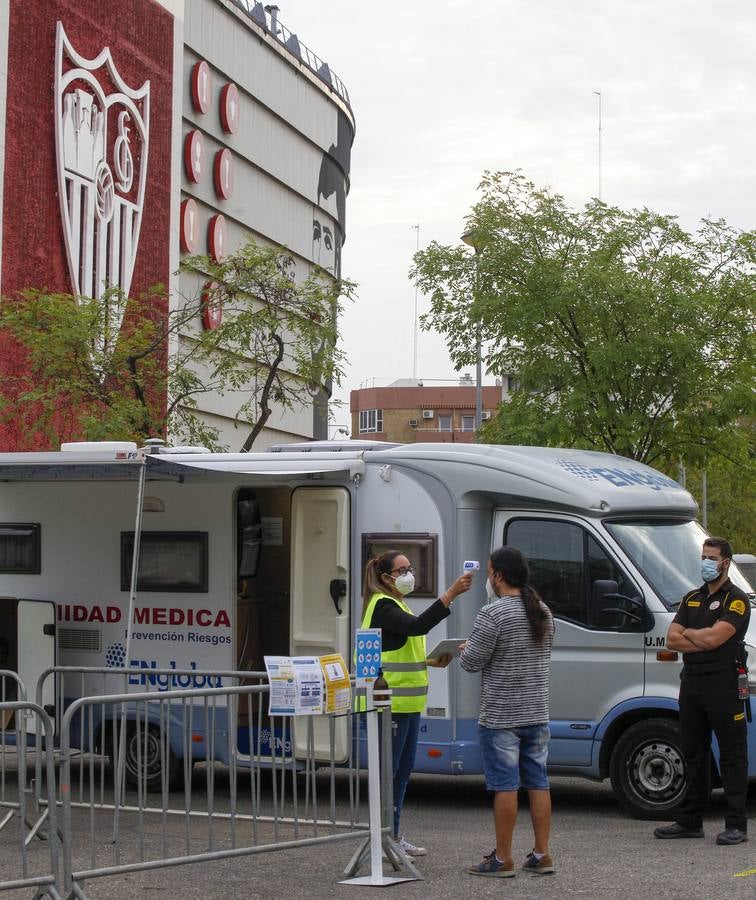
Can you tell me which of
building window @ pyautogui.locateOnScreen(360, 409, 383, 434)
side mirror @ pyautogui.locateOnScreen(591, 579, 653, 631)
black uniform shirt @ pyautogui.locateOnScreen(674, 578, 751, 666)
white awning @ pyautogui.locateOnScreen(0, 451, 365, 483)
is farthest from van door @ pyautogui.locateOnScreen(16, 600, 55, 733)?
building window @ pyautogui.locateOnScreen(360, 409, 383, 434)

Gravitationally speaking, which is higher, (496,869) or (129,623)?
(129,623)

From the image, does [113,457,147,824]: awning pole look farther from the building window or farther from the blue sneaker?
the building window

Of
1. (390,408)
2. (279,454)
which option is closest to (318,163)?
(279,454)

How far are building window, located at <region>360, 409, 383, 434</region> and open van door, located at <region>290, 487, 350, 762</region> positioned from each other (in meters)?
105

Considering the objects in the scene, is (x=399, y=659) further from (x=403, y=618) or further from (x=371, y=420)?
(x=371, y=420)

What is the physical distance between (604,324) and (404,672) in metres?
14.5

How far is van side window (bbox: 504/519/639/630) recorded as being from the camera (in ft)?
36.5

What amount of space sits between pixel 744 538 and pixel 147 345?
40.5m

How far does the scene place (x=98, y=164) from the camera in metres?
36.0

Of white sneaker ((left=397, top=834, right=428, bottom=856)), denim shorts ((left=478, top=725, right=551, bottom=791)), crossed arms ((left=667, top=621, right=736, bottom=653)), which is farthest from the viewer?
crossed arms ((left=667, top=621, right=736, bottom=653))

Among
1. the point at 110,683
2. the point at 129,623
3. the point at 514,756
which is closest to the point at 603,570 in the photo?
the point at 514,756

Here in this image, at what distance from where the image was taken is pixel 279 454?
11.8 m

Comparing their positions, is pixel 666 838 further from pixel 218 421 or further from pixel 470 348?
pixel 218 421

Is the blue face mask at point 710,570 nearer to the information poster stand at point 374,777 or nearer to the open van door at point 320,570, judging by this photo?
the information poster stand at point 374,777
